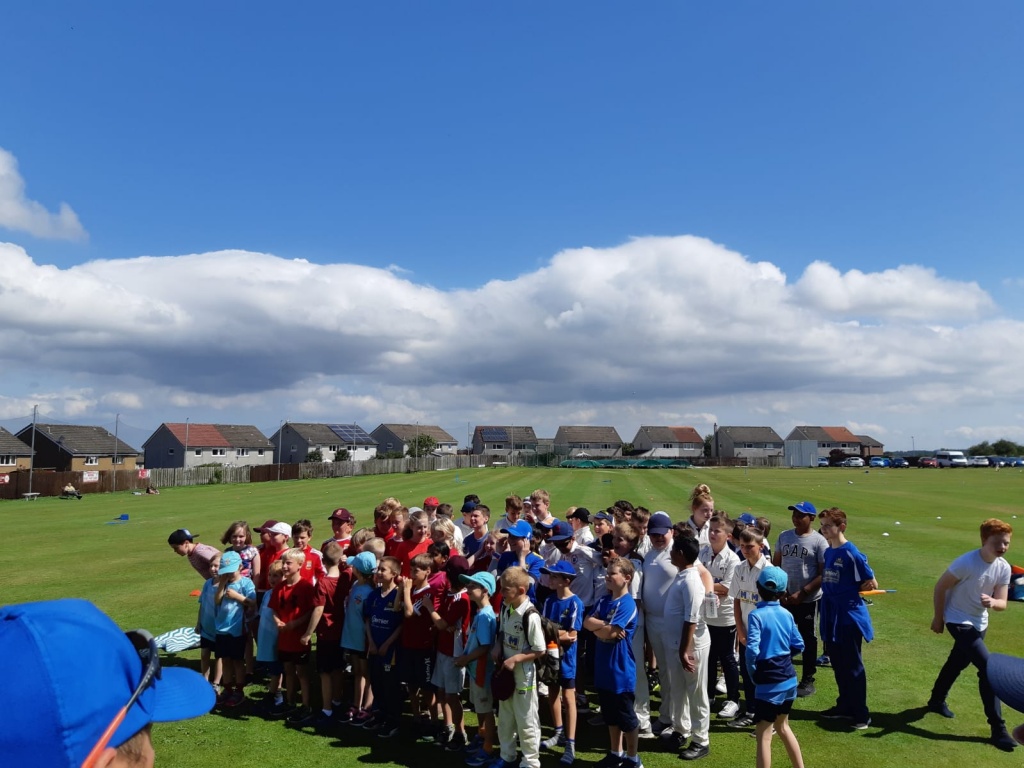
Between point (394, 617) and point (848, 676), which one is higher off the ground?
point (394, 617)

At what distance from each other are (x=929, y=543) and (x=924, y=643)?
35.8 feet

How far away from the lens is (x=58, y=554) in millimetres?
18969

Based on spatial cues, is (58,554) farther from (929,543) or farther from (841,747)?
(929,543)

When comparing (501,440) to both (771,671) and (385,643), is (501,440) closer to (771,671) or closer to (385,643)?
(385,643)

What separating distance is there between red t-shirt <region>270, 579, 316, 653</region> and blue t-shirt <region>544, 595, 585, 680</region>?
2.99 metres

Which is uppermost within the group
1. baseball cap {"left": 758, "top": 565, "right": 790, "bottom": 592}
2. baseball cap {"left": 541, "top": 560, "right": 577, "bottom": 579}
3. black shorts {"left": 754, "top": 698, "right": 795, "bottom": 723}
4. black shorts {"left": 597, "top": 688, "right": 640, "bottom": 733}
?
baseball cap {"left": 758, "top": 565, "right": 790, "bottom": 592}

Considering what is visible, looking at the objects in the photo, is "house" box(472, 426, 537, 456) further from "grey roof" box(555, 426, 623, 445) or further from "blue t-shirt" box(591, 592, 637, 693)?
"blue t-shirt" box(591, 592, 637, 693)

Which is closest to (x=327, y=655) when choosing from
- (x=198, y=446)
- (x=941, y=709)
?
(x=941, y=709)

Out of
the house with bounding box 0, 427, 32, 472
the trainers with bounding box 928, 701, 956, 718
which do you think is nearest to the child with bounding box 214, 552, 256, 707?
the trainers with bounding box 928, 701, 956, 718

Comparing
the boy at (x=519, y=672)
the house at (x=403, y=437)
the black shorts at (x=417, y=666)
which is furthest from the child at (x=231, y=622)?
the house at (x=403, y=437)

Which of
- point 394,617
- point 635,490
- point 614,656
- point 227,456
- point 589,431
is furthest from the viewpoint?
point 589,431

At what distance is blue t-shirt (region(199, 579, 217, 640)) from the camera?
8.18 metres

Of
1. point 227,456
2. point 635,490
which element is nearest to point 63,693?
point 635,490

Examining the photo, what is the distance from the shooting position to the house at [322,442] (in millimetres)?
105188
